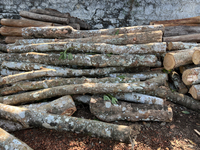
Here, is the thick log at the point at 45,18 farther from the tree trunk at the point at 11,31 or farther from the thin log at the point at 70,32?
the thin log at the point at 70,32

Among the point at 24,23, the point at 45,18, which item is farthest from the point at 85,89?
the point at 24,23

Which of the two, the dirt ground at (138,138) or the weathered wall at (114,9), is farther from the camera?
the weathered wall at (114,9)

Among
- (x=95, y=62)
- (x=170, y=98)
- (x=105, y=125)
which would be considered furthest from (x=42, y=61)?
(x=170, y=98)

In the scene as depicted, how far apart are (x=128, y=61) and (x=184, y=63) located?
1506 millimetres

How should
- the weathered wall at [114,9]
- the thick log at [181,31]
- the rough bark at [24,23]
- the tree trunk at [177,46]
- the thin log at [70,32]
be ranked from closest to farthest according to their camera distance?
the tree trunk at [177,46] < the thin log at [70,32] < the thick log at [181,31] < the rough bark at [24,23] < the weathered wall at [114,9]

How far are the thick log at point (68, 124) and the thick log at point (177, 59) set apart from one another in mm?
2222

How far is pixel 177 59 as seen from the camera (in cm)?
370

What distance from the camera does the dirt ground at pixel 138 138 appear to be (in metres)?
2.67

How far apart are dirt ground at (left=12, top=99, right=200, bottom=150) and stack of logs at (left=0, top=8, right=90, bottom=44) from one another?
382 cm

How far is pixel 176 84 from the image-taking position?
4.05m

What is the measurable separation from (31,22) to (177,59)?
5.11m

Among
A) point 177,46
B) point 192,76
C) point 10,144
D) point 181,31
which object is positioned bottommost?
point 10,144

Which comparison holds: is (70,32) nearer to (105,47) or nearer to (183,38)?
(105,47)

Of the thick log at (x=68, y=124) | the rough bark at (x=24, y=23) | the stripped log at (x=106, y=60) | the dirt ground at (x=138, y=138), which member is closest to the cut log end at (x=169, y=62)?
the stripped log at (x=106, y=60)
